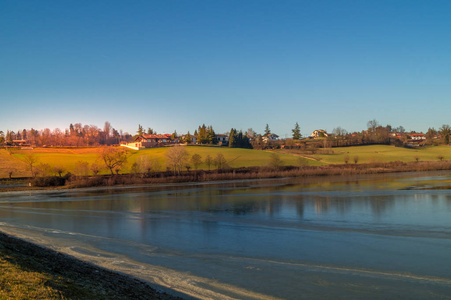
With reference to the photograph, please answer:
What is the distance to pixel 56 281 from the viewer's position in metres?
8.42

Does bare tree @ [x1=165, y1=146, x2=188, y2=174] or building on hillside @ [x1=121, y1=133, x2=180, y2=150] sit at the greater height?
building on hillside @ [x1=121, y1=133, x2=180, y2=150]

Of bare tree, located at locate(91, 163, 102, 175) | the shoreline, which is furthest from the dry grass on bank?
bare tree, located at locate(91, 163, 102, 175)

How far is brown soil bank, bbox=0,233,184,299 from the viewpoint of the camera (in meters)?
7.42

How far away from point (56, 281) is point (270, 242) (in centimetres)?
1049

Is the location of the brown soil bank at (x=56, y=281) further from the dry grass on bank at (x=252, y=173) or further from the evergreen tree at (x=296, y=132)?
the evergreen tree at (x=296, y=132)

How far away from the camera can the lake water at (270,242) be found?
1117 centimetres

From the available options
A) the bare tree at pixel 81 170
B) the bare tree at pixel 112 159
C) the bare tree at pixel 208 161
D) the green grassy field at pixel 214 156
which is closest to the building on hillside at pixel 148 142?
the green grassy field at pixel 214 156

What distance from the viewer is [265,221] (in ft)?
72.5

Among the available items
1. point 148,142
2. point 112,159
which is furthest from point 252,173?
point 148,142

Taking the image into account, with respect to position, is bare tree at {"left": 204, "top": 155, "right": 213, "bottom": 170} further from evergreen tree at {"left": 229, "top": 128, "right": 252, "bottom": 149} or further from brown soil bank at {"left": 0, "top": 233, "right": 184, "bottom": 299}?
brown soil bank at {"left": 0, "top": 233, "right": 184, "bottom": 299}

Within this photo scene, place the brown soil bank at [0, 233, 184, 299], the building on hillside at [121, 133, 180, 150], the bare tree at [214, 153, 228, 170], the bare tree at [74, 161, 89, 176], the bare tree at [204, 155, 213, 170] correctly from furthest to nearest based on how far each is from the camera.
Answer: the building on hillside at [121, 133, 180, 150] < the bare tree at [204, 155, 213, 170] < the bare tree at [214, 153, 228, 170] < the bare tree at [74, 161, 89, 176] < the brown soil bank at [0, 233, 184, 299]

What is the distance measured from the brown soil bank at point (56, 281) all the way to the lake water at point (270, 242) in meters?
1.49

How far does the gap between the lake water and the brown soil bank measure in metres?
1.49

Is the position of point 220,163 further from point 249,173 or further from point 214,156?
point 214,156
